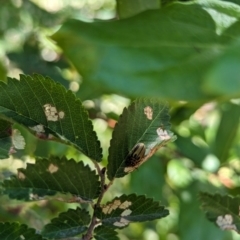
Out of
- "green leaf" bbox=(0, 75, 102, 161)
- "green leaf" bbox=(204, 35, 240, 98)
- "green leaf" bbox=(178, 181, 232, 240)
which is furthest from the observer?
"green leaf" bbox=(178, 181, 232, 240)

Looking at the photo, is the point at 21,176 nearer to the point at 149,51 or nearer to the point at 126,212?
the point at 126,212

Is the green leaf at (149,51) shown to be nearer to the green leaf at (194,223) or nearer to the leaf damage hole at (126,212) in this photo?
the leaf damage hole at (126,212)

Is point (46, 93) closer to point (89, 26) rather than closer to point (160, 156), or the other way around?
point (89, 26)

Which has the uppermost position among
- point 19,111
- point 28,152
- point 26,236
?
point 19,111

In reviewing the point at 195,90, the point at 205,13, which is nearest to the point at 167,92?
the point at 195,90

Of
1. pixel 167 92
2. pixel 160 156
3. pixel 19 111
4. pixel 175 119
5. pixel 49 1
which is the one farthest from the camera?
pixel 49 1

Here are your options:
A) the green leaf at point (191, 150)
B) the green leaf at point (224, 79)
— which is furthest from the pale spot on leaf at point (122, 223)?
the green leaf at point (191, 150)

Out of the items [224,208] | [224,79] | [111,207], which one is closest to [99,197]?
[111,207]

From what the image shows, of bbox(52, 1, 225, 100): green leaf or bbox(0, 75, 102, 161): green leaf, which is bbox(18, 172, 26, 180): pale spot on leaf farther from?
bbox(52, 1, 225, 100): green leaf

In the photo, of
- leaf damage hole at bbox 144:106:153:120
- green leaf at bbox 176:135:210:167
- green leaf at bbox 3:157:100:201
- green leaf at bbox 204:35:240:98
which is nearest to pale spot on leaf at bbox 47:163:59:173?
green leaf at bbox 3:157:100:201
